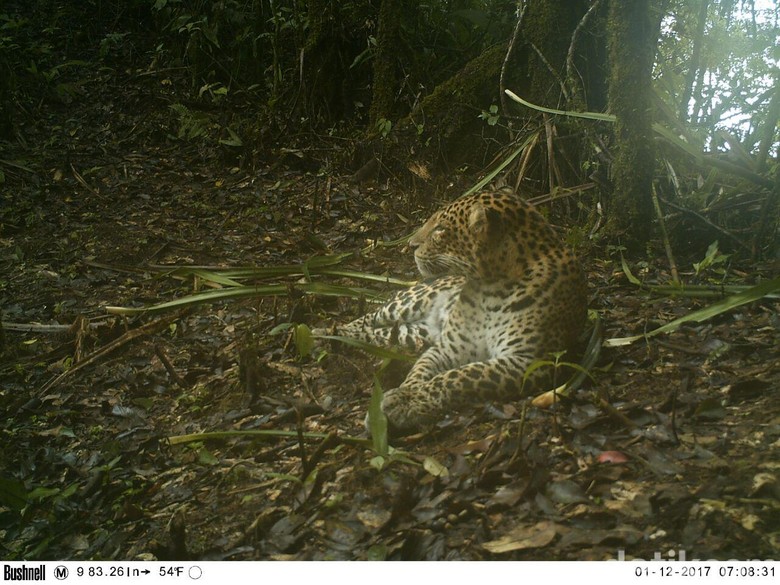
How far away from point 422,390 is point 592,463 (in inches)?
47.2

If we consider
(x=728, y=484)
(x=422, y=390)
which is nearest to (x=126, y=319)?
(x=422, y=390)

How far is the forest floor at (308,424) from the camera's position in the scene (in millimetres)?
3418

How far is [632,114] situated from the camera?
6160 mm

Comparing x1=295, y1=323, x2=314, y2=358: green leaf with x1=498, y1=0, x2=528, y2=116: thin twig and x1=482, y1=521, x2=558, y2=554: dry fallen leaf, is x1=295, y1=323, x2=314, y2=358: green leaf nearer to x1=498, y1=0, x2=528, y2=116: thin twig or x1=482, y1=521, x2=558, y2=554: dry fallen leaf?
x1=482, y1=521, x2=558, y2=554: dry fallen leaf

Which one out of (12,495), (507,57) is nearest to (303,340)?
(12,495)

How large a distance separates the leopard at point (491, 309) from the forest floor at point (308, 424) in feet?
0.66

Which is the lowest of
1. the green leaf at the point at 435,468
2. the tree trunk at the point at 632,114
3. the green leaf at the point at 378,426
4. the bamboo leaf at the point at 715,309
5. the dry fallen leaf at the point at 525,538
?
the dry fallen leaf at the point at 525,538

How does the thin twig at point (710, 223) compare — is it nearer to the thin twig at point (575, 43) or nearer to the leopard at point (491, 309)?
the thin twig at point (575, 43)

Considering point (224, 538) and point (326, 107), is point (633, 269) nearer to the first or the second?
point (224, 538)

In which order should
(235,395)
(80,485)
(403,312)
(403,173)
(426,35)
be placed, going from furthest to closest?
(426,35) < (403,173) < (403,312) < (235,395) < (80,485)

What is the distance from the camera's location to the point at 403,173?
8148 millimetres

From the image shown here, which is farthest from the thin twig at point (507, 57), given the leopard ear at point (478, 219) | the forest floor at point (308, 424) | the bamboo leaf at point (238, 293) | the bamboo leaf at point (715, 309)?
the bamboo leaf at point (715, 309)

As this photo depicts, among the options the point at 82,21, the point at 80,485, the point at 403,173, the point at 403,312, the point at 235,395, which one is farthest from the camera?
the point at 82,21

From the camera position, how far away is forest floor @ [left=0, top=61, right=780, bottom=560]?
3418mm
